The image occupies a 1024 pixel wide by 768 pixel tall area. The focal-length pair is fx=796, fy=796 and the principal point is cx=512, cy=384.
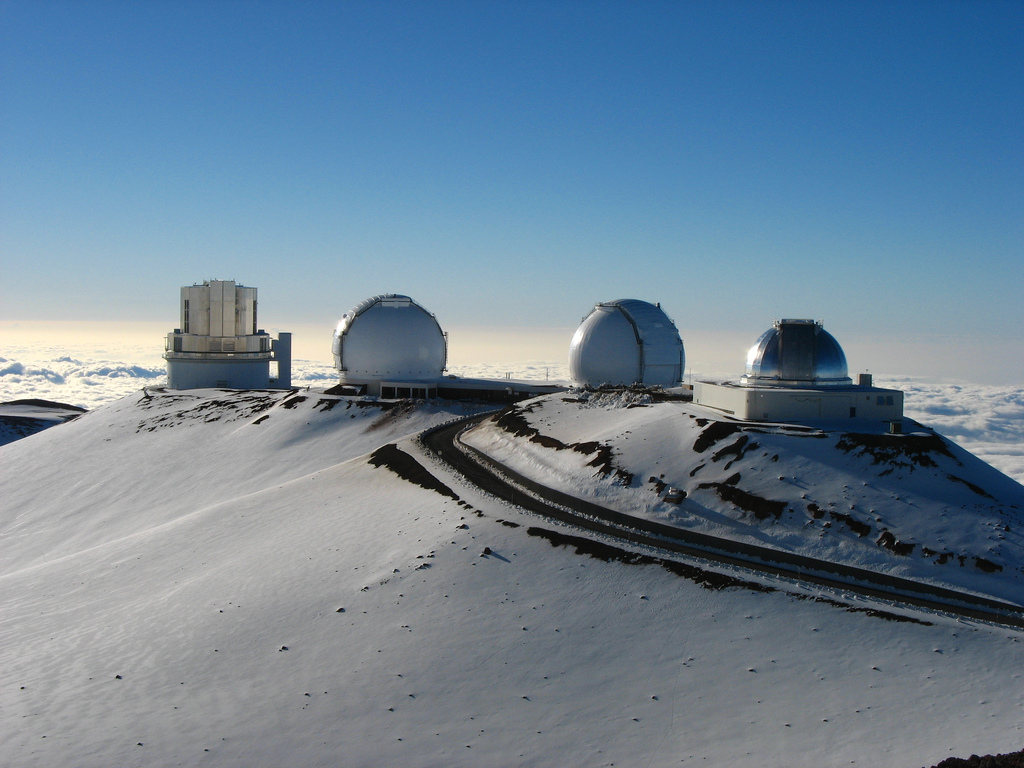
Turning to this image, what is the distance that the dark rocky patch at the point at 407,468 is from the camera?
30938mm

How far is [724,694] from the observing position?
55.9ft

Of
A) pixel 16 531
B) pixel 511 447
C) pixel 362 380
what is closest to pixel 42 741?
pixel 511 447

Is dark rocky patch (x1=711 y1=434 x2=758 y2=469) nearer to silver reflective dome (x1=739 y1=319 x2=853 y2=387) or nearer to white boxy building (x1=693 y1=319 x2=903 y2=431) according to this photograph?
white boxy building (x1=693 y1=319 x2=903 y2=431)

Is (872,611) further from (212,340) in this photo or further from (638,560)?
(212,340)

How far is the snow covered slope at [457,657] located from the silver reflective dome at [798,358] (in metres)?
15.2

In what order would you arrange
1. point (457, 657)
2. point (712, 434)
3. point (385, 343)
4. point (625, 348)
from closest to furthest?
1. point (457, 657)
2. point (712, 434)
3. point (625, 348)
4. point (385, 343)

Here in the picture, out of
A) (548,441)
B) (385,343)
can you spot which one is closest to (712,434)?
(548,441)

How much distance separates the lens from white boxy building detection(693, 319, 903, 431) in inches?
1348

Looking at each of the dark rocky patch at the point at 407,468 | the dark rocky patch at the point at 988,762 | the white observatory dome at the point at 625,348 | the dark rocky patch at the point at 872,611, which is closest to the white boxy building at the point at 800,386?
the dark rocky patch at the point at 407,468

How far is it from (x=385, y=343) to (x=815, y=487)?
116 feet

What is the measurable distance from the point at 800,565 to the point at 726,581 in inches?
139

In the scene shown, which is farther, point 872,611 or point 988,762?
point 872,611

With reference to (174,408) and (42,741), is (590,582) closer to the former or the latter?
(42,741)

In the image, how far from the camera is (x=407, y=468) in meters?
34.2
